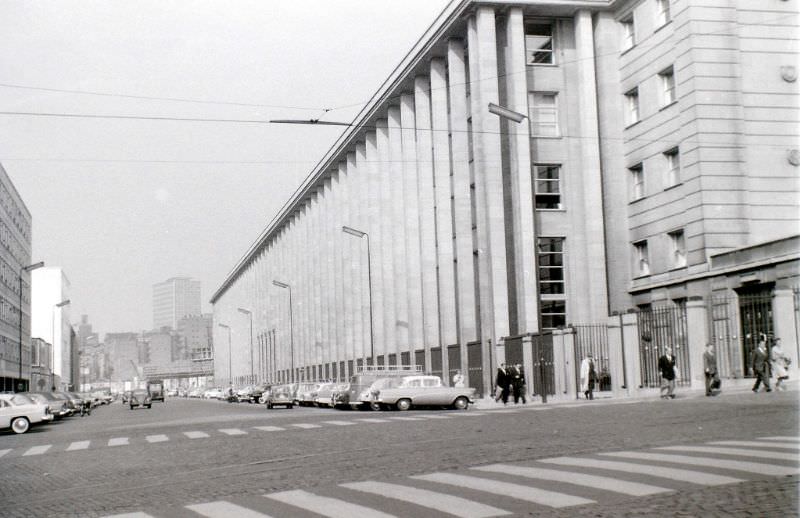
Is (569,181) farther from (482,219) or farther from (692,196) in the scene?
(692,196)

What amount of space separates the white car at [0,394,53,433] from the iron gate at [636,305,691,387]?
73.6 feet

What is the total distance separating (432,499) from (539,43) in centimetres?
4368

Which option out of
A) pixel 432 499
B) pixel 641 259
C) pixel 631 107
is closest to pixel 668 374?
pixel 641 259

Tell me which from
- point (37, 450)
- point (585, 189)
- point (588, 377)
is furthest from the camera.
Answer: point (585, 189)

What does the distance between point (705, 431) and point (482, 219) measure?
3373 centimetres

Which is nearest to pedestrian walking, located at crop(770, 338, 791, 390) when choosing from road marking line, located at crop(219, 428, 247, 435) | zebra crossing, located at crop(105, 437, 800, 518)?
road marking line, located at crop(219, 428, 247, 435)

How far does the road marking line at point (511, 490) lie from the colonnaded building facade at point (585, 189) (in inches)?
784

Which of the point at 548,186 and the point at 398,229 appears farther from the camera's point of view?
the point at 398,229

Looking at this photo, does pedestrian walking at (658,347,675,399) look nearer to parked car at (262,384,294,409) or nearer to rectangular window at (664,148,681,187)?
rectangular window at (664,148,681,187)

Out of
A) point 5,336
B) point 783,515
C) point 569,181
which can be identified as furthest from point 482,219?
point 5,336

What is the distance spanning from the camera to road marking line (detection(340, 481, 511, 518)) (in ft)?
31.2

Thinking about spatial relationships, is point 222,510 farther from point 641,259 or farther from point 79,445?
point 641,259

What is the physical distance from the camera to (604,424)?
66.1 feet

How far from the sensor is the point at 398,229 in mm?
65812
